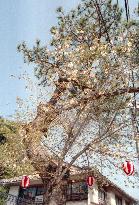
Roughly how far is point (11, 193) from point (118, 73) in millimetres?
24077

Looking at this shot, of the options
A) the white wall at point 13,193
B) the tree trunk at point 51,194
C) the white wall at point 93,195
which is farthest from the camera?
the white wall at point 13,193

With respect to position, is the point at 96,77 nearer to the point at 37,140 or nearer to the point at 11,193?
the point at 37,140

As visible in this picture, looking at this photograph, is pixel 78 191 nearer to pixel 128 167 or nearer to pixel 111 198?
pixel 111 198

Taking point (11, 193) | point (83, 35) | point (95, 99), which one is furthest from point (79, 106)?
point (11, 193)

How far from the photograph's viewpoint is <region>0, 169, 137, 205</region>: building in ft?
99.1

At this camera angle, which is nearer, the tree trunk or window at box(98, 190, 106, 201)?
the tree trunk

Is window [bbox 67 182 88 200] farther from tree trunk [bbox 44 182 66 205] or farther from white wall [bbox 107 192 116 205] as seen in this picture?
tree trunk [bbox 44 182 66 205]

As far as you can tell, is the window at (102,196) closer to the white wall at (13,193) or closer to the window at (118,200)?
the window at (118,200)

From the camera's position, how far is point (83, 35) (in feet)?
53.3

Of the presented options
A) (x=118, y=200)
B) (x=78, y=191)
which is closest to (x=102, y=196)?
(x=78, y=191)

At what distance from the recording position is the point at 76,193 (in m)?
30.8

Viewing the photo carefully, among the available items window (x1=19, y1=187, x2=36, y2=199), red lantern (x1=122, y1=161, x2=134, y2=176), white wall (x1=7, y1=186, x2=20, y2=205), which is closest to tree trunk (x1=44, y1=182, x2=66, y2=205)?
red lantern (x1=122, y1=161, x2=134, y2=176)

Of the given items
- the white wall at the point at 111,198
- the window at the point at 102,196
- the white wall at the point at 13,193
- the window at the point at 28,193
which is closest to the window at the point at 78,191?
the window at the point at 102,196

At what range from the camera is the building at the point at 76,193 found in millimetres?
30214
